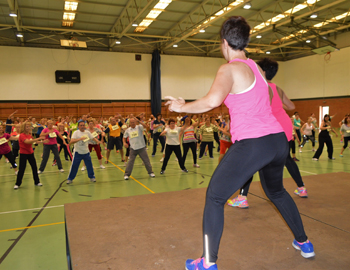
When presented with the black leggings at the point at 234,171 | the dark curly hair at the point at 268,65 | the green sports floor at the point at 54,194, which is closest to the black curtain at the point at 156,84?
the green sports floor at the point at 54,194

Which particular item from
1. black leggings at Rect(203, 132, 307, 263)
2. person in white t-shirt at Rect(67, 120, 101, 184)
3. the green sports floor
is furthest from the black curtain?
black leggings at Rect(203, 132, 307, 263)

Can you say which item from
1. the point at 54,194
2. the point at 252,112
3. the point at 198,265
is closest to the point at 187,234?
the point at 198,265

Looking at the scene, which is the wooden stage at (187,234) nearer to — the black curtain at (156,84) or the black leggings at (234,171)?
the black leggings at (234,171)

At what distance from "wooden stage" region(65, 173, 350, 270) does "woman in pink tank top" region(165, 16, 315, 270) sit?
38 cm

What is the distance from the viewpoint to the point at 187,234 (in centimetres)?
264

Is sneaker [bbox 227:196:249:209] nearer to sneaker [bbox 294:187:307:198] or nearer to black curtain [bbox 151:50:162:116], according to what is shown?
sneaker [bbox 294:187:307:198]

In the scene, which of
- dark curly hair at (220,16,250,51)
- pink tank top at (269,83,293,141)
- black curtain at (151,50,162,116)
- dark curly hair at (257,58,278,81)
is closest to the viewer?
dark curly hair at (220,16,250,51)

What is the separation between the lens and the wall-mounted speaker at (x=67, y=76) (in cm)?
2186

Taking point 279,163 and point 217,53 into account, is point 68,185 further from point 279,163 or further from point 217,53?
point 217,53

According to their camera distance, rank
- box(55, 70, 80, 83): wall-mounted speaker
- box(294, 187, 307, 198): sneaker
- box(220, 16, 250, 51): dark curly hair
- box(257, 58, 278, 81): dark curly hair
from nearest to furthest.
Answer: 1. box(220, 16, 250, 51): dark curly hair
2. box(257, 58, 278, 81): dark curly hair
3. box(294, 187, 307, 198): sneaker
4. box(55, 70, 80, 83): wall-mounted speaker

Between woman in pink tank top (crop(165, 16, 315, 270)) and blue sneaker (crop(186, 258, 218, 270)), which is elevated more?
woman in pink tank top (crop(165, 16, 315, 270))

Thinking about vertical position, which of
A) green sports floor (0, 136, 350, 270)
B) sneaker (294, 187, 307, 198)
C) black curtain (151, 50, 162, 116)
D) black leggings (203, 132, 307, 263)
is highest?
black curtain (151, 50, 162, 116)

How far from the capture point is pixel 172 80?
25344 mm

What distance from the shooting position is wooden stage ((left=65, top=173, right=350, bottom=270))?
2.12 m
